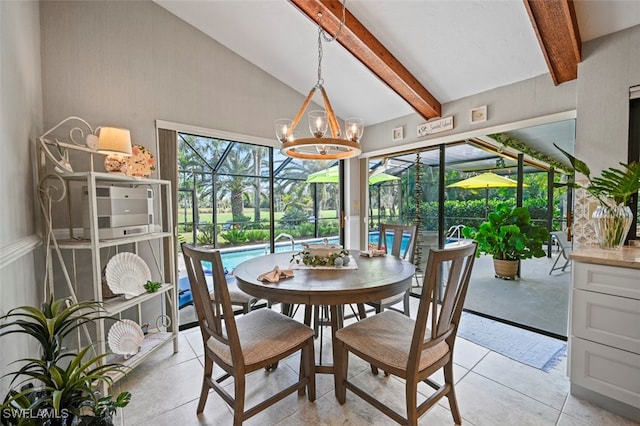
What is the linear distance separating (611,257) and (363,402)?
1.79 metres

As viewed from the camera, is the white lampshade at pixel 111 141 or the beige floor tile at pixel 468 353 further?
the beige floor tile at pixel 468 353

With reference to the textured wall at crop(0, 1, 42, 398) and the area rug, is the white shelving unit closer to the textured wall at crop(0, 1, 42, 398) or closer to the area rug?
the textured wall at crop(0, 1, 42, 398)

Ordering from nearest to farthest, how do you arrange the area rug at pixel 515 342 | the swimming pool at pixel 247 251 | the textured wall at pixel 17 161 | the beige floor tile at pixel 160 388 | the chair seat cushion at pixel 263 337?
the textured wall at pixel 17 161
the chair seat cushion at pixel 263 337
the beige floor tile at pixel 160 388
the area rug at pixel 515 342
the swimming pool at pixel 247 251

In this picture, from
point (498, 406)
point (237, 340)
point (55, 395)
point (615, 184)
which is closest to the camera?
point (55, 395)

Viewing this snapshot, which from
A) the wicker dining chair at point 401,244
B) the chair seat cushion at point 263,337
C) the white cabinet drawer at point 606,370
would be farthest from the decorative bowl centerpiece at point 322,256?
the white cabinet drawer at point 606,370

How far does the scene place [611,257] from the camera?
1695mm

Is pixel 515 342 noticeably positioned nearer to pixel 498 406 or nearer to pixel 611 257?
pixel 498 406

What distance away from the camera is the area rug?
2.28 m

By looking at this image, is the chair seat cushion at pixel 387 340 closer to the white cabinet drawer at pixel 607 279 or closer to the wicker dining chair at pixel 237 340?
the wicker dining chair at pixel 237 340

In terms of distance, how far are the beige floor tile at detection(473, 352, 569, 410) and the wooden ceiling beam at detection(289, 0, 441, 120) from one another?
2.53 meters

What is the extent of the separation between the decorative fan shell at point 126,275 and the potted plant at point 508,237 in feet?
11.8

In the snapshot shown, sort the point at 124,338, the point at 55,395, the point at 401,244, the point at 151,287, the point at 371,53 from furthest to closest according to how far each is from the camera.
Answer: the point at 401,244, the point at 371,53, the point at 151,287, the point at 124,338, the point at 55,395

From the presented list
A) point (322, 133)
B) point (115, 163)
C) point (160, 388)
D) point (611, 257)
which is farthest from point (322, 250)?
point (611, 257)

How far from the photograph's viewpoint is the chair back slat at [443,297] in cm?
130
